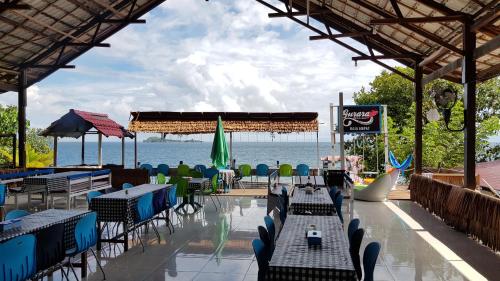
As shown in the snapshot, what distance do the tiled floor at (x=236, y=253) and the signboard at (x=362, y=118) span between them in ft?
13.4

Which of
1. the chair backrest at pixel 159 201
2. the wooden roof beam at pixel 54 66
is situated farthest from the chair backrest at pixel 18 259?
the wooden roof beam at pixel 54 66

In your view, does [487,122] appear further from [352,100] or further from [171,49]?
[171,49]

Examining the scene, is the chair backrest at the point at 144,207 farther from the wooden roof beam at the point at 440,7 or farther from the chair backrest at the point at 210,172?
the wooden roof beam at the point at 440,7

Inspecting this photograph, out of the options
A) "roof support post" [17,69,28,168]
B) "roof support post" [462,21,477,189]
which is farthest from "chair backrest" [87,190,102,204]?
"roof support post" [17,69,28,168]

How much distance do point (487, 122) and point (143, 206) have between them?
1990 cm

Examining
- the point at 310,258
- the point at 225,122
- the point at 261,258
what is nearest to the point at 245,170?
the point at 225,122

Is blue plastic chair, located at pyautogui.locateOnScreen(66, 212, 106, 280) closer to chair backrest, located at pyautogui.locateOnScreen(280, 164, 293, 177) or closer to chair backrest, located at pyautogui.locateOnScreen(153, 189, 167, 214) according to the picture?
chair backrest, located at pyautogui.locateOnScreen(153, 189, 167, 214)

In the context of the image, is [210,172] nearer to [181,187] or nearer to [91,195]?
[181,187]

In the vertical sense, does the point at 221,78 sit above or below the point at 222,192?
above

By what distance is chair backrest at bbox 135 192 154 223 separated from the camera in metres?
6.31

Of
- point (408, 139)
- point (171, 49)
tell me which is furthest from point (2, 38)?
point (171, 49)

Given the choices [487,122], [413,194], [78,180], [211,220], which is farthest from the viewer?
[487,122]

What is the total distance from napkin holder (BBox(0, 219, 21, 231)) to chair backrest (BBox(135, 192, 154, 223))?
183 centimetres

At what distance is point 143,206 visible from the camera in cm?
645
